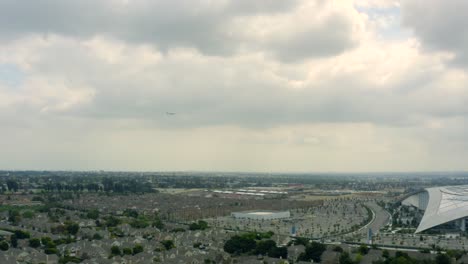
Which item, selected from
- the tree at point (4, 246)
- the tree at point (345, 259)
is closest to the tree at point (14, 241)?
the tree at point (4, 246)

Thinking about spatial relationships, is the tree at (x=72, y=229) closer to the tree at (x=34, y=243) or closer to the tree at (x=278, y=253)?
the tree at (x=34, y=243)

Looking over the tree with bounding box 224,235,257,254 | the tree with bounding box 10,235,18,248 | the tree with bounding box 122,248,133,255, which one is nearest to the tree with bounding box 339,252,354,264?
the tree with bounding box 224,235,257,254

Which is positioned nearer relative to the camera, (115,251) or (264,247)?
(115,251)

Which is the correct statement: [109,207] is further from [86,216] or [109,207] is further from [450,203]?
[450,203]

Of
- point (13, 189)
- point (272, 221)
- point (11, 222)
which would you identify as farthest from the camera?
point (13, 189)

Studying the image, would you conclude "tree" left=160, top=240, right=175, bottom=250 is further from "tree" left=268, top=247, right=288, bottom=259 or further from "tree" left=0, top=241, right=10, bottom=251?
"tree" left=0, top=241, right=10, bottom=251

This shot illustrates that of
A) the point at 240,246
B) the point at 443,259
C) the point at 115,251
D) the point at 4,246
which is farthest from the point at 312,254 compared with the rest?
the point at 4,246

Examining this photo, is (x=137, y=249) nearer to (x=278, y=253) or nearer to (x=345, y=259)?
(x=278, y=253)

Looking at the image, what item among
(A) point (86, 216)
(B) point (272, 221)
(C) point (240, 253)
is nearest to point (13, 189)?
(A) point (86, 216)

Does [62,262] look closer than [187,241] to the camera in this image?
Yes

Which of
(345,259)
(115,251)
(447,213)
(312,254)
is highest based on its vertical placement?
(447,213)

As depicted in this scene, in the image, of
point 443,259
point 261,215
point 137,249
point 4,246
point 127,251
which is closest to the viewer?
point 443,259
